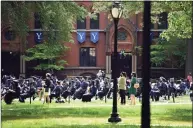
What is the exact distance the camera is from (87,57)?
2163 inches

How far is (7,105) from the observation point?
2327cm

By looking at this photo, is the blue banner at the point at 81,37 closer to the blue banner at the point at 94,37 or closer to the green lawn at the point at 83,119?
the blue banner at the point at 94,37

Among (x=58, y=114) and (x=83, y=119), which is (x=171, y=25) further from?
(x=83, y=119)

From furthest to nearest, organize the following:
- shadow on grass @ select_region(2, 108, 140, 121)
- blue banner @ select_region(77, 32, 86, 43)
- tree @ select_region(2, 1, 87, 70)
Answer: blue banner @ select_region(77, 32, 86, 43) < tree @ select_region(2, 1, 87, 70) < shadow on grass @ select_region(2, 108, 140, 121)

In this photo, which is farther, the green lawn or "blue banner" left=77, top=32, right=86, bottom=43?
"blue banner" left=77, top=32, right=86, bottom=43

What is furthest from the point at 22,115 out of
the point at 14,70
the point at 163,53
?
the point at 14,70

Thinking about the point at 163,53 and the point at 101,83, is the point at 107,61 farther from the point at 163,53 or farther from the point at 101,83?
the point at 101,83

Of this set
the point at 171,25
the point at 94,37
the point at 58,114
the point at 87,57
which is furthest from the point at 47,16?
the point at 87,57

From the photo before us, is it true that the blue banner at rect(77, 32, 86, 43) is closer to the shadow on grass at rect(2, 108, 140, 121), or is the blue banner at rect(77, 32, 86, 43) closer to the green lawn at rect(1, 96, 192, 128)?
the green lawn at rect(1, 96, 192, 128)

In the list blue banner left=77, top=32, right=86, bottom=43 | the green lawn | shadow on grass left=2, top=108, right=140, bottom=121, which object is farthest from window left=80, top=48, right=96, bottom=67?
shadow on grass left=2, top=108, right=140, bottom=121

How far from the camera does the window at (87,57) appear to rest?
180 feet

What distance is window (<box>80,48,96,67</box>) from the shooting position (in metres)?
54.7

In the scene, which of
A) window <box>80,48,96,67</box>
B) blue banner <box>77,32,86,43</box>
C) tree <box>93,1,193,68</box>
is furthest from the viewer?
window <box>80,48,96,67</box>

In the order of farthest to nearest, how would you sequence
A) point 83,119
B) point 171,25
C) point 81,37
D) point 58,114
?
1. point 81,37
2. point 171,25
3. point 58,114
4. point 83,119
